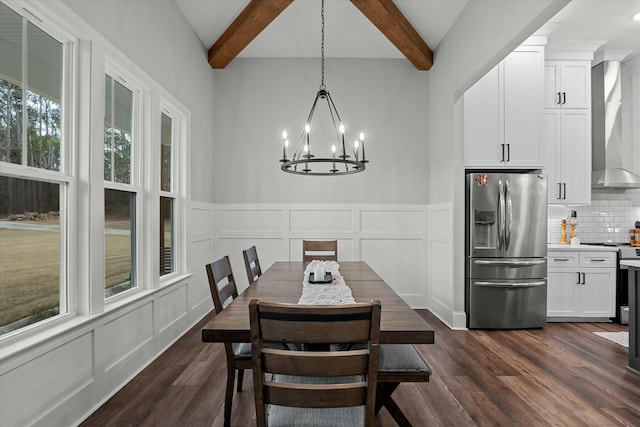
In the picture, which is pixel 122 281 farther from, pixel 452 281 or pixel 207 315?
pixel 452 281

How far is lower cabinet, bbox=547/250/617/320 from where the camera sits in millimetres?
4156

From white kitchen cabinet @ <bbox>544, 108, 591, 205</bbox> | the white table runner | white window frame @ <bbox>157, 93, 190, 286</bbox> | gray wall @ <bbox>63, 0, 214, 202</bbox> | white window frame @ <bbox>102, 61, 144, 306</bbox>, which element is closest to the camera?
the white table runner

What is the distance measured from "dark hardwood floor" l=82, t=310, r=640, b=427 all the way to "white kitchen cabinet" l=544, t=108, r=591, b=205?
168cm

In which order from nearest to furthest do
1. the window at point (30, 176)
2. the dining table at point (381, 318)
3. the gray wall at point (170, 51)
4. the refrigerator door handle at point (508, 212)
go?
the dining table at point (381, 318) → the window at point (30, 176) → the gray wall at point (170, 51) → the refrigerator door handle at point (508, 212)

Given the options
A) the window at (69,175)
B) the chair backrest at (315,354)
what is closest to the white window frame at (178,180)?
the window at (69,175)

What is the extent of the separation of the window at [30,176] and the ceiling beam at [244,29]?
2238 millimetres

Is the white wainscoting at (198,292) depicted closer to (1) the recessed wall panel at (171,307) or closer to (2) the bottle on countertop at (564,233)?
(1) the recessed wall panel at (171,307)

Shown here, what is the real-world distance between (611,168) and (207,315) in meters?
5.35

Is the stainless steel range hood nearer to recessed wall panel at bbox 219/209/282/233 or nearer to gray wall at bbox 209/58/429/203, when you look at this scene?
gray wall at bbox 209/58/429/203

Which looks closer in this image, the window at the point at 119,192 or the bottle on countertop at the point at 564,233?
the window at the point at 119,192

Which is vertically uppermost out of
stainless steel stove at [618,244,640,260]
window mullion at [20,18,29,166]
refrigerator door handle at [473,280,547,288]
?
window mullion at [20,18,29,166]

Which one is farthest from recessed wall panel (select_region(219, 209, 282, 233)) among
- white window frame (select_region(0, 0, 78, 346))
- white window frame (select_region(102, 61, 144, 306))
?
white window frame (select_region(0, 0, 78, 346))

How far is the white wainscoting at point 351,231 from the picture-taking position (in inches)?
191

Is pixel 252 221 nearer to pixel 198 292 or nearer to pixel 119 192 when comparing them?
pixel 198 292
